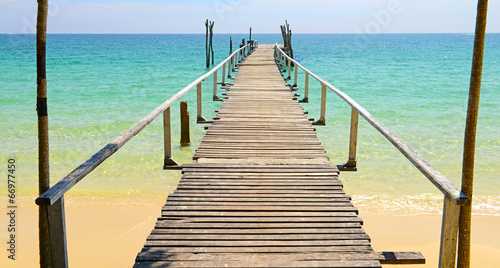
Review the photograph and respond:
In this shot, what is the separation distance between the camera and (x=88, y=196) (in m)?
7.02

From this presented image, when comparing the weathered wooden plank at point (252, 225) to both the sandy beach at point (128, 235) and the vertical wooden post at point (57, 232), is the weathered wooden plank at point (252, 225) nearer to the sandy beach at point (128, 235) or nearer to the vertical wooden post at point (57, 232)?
the vertical wooden post at point (57, 232)

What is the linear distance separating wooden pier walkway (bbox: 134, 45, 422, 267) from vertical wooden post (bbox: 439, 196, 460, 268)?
0.45m

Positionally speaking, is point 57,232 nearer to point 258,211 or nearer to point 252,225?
point 252,225

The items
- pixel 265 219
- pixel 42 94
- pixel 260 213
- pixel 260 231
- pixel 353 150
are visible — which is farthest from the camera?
pixel 353 150

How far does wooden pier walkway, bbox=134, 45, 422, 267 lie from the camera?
281 centimetres

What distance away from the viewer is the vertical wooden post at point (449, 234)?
2277 millimetres

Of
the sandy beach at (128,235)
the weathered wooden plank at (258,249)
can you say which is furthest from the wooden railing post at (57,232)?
the sandy beach at (128,235)

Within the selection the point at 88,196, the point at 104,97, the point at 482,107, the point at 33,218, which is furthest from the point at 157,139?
the point at 482,107

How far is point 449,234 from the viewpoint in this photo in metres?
2.32

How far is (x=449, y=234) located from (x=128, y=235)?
4.20 meters

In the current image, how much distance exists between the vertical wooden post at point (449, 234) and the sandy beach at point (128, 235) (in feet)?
9.19

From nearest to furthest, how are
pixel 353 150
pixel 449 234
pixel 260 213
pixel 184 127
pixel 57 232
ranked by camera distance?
pixel 57 232 < pixel 449 234 < pixel 260 213 < pixel 353 150 < pixel 184 127

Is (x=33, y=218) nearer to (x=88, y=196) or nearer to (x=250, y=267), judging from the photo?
(x=88, y=196)

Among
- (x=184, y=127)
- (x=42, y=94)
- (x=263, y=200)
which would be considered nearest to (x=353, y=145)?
→ (x=263, y=200)
